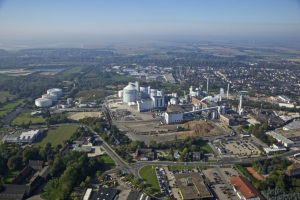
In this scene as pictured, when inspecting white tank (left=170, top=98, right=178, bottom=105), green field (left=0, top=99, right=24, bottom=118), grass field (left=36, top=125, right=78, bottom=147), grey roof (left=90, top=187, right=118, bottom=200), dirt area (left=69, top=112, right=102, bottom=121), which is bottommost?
grey roof (left=90, top=187, right=118, bottom=200)

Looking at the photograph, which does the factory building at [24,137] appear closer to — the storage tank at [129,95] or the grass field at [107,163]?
the grass field at [107,163]

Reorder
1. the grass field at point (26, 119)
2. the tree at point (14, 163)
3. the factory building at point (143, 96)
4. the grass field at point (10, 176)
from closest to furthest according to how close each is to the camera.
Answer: the grass field at point (10, 176), the tree at point (14, 163), the grass field at point (26, 119), the factory building at point (143, 96)

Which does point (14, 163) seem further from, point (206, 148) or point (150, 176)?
point (206, 148)

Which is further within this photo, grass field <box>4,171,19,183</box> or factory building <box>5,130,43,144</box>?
factory building <box>5,130,43,144</box>

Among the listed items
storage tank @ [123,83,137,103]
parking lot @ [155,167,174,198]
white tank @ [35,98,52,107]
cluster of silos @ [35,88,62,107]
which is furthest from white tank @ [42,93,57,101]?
parking lot @ [155,167,174,198]

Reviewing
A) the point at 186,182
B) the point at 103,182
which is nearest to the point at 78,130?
the point at 103,182

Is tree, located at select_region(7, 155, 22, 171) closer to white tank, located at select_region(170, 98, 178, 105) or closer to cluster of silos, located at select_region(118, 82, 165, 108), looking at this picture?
cluster of silos, located at select_region(118, 82, 165, 108)

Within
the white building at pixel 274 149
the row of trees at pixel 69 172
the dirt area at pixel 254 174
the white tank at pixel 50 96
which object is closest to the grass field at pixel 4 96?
the white tank at pixel 50 96
